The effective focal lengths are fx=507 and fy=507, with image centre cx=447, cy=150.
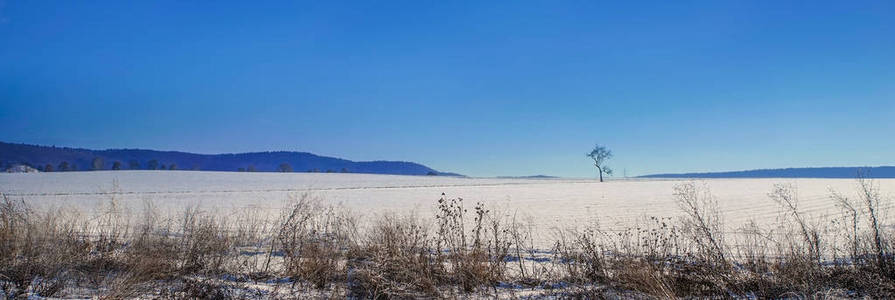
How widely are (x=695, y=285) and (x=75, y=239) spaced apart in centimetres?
1258

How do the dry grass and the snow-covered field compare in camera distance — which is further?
the snow-covered field

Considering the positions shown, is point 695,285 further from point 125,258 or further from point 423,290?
point 125,258

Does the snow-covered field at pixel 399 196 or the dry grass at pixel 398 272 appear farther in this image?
the snow-covered field at pixel 399 196

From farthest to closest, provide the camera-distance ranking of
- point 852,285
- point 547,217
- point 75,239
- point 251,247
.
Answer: point 547,217 < point 251,247 < point 75,239 < point 852,285

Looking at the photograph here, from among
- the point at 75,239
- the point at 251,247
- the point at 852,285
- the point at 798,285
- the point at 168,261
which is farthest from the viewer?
the point at 251,247

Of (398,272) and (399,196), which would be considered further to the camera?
(399,196)

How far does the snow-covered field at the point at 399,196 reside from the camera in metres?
25.7

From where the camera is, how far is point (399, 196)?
41781 mm

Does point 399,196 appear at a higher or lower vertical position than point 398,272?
higher

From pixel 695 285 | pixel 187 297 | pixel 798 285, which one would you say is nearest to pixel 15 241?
pixel 187 297

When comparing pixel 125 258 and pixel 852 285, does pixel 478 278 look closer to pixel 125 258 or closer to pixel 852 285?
pixel 852 285

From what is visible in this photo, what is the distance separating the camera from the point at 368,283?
819 centimetres

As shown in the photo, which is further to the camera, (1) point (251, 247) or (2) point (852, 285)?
(1) point (251, 247)

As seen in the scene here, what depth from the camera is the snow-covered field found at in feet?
84.2
